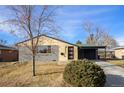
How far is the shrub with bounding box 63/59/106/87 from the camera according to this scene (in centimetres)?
997

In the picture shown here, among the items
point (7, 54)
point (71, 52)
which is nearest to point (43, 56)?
point (71, 52)

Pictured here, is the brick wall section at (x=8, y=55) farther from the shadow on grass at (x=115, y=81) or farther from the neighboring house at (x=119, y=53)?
the shadow on grass at (x=115, y=81)

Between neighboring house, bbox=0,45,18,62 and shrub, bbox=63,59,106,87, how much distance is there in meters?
19.0

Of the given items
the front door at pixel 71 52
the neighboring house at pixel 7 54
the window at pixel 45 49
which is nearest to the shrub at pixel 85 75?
the window at pixel 45 49

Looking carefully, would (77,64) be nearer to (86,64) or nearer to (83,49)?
(86,64)

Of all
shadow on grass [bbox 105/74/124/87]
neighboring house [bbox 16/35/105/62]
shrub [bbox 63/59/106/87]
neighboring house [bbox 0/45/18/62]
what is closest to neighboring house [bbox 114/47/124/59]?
neighboring house [bbox 16/35/105/62]

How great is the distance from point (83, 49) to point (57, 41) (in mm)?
5261

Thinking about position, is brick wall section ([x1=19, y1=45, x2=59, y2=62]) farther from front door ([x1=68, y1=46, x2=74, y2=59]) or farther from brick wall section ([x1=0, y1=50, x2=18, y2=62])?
brick wall section ([x1=0, y1=50, x2=18, y2=62])

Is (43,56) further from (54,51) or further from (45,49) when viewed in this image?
(54,51)

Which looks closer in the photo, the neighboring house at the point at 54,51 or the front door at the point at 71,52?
the neighboring house at the point at 54,51

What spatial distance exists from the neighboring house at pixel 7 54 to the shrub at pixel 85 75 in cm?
1903

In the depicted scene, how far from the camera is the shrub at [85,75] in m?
9.97

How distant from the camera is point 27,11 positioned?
13.7 m

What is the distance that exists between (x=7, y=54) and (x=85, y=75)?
70.7 ft
